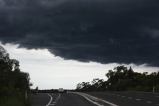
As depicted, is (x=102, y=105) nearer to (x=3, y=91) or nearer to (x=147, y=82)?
(x=3, y=91)

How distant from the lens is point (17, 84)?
226ft

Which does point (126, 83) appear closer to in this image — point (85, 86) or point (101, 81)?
point (101, 81)

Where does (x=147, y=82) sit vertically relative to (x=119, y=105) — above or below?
above

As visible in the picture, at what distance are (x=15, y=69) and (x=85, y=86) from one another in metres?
131

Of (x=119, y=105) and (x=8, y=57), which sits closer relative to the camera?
(x=119, y=105)

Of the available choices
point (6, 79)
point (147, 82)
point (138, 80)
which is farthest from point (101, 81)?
point (6, 79)

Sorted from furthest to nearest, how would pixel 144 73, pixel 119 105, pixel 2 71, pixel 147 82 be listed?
pixel 144 73
pixel 147 82
pixel 2 71
pixel 119 105

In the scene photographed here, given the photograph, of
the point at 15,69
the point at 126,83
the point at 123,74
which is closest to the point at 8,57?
the point at 15,69

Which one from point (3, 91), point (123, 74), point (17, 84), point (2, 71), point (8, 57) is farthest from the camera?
point (123, 74)

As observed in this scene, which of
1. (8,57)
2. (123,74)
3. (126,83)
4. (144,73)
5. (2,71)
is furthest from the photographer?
(123,74)

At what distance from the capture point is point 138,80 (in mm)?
130625

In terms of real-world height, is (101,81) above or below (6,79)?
above

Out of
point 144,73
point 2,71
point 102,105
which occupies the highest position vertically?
point 144,73

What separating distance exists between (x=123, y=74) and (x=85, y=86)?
40256 millimetres
